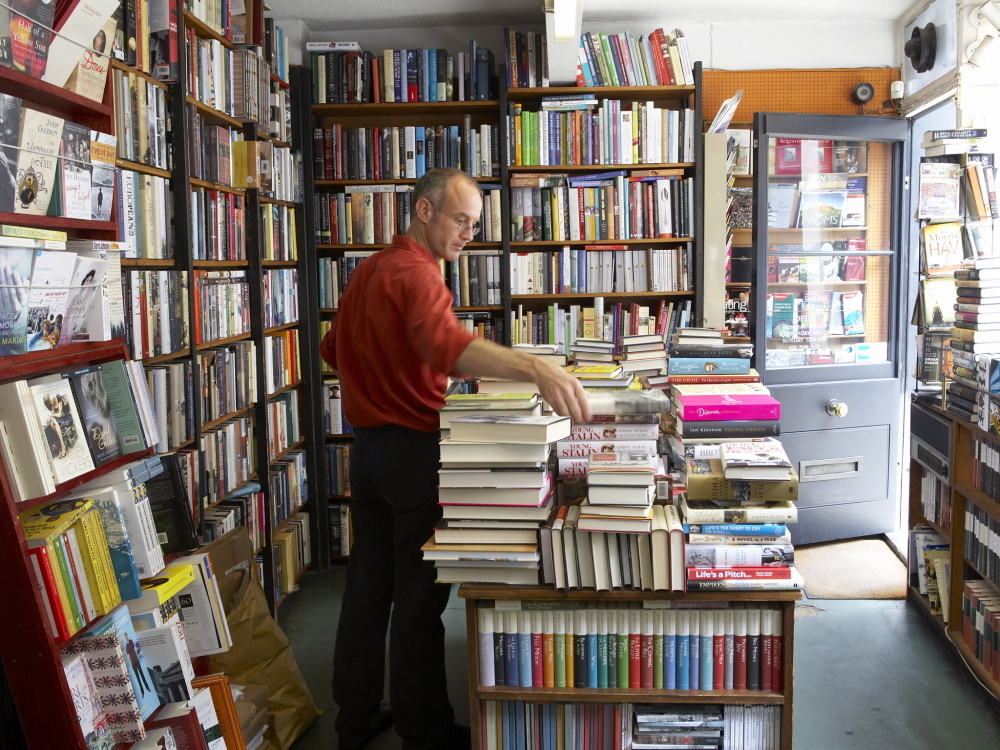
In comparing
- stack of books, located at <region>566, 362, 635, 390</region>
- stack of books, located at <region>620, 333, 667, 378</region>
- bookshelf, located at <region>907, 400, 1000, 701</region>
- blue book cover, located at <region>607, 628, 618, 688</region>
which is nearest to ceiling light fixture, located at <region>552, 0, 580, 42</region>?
stack of books, located at <region>620, 333, 667, 378</region>

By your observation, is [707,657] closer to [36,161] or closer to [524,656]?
[524,656]

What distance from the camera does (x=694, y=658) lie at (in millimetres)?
2062

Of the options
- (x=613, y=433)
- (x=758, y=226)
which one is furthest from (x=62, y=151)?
(x=758, y=226)

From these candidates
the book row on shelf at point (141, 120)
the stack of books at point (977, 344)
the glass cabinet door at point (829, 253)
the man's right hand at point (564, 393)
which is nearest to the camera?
the man's right hand at point (564, 393)

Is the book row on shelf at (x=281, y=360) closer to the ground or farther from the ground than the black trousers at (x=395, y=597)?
farther from the ground

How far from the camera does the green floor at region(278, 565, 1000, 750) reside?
278 centimetres

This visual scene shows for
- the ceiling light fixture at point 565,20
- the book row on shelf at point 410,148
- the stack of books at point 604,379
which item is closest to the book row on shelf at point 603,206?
the book row on shelf at point 410,148

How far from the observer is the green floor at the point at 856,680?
278cm

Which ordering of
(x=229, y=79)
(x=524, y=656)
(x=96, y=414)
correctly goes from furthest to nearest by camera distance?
(x=229, y=79) → (x=524, y=656) → (x=96, y=414)

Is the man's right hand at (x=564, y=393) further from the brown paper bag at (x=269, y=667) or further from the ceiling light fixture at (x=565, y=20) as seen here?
the ceiling light fixture at (x=565, y=20)

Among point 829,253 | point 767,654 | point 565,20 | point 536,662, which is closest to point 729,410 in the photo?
point 767,654

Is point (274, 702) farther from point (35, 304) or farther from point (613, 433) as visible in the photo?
point (35, 304)

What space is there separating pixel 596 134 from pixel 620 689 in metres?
3.07

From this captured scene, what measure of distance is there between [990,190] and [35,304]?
11.5 feet
